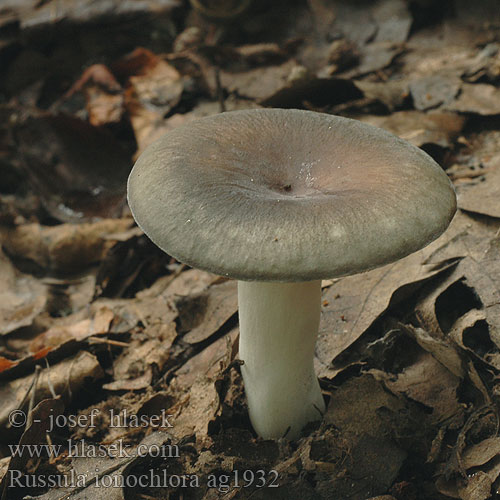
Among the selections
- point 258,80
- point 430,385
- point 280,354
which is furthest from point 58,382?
point 258,80

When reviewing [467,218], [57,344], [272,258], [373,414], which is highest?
[272,258]

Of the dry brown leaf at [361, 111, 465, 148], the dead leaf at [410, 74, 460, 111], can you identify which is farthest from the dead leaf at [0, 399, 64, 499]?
the dead leaf at [410, 74, 460, 111]

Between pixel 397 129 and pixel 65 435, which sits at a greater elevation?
pixel 397 129

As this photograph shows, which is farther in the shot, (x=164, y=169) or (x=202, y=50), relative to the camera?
(x=202, y=50)

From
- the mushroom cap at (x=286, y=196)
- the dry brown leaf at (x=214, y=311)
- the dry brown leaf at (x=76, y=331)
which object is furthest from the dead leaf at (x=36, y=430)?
the mushroom cap at (x=286, y=196)

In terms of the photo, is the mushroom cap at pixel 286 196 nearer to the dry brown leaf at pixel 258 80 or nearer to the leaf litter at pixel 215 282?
the leaf litter at pixel 215 282

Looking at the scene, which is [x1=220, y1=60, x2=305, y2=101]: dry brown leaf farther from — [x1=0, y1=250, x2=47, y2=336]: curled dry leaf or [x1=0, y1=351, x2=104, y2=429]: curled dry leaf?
[x1=0, y1=351, x2=104, y2=429]: curled dry leaf

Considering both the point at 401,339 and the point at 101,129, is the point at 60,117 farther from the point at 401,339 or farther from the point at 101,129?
the point at 401,339

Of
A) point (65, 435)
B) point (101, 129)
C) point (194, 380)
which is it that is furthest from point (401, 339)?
point (101, 129)
